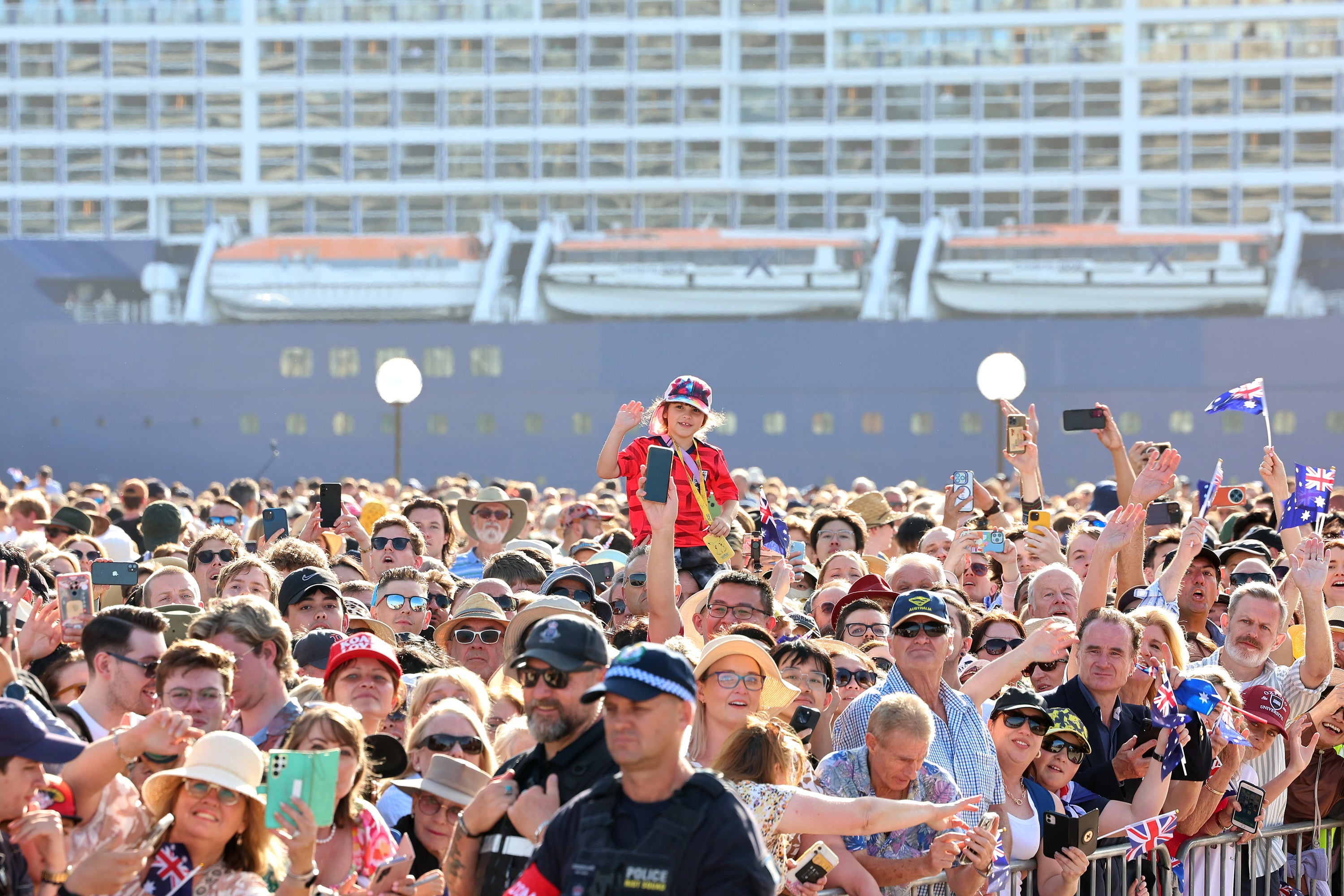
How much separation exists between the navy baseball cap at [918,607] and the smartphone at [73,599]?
280 centimetres

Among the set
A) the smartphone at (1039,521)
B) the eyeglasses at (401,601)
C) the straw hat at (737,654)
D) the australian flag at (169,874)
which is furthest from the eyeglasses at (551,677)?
the smartphone at (1039,521)

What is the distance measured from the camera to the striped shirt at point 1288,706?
6395 mm

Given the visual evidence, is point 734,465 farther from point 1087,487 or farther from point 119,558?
point 119,558

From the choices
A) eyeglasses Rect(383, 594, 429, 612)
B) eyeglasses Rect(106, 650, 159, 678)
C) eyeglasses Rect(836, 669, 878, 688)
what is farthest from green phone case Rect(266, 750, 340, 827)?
eyeglasses Rect(383, 594, 429, 612)

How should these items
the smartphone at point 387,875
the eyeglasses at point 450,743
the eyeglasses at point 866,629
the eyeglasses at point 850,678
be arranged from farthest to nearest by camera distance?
the eyeglasses at point 866,629
the eyeglasses at point 850,678
the eyeglasses at point 450,743
the smartphone at point 387,875

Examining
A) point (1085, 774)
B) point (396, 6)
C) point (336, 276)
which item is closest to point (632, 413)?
point (1085, 774)

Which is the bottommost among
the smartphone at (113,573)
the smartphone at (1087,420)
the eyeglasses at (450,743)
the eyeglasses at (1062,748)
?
the eyeglasses at (1062,748)

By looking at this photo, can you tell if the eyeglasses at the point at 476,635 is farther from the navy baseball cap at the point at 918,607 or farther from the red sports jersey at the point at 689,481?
the navy baseball cap at the point at 918,607

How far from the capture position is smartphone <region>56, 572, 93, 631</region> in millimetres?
5645

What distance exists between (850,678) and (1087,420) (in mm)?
3348

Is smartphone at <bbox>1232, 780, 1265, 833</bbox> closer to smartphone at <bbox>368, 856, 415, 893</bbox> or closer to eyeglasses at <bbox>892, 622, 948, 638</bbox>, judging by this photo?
eyeglasses at <bbox>892, 622, 948, 638</bbox>

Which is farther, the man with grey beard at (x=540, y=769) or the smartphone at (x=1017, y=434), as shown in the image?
the smartphone at (x=1017, y=434)

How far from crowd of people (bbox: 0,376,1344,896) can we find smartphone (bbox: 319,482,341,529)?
0.10ft

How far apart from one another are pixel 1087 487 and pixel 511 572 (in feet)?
38.5
